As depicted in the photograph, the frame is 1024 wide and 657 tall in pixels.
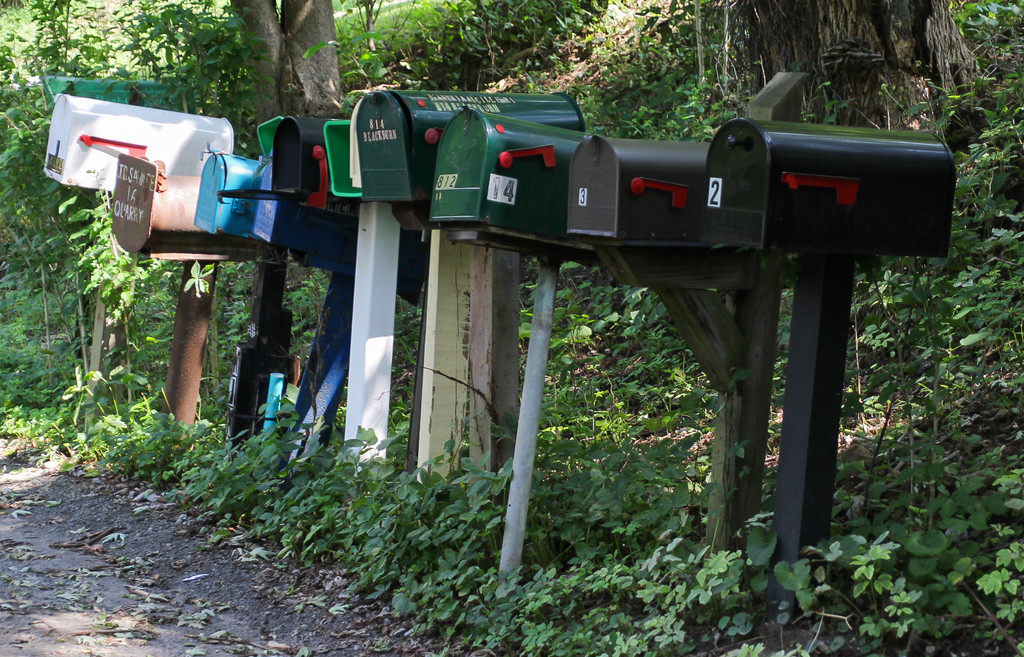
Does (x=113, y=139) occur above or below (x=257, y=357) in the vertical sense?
above

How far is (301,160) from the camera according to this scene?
13.6 ft

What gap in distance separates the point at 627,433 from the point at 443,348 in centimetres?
93

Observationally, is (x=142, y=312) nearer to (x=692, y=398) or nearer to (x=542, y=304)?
(x=542, y=304)

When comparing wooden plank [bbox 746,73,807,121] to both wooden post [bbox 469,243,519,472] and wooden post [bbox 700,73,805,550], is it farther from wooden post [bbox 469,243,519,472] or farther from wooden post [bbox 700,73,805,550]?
wooden post [bbox 469,243,519,472]

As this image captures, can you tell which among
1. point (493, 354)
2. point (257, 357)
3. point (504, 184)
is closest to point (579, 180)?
point (504, 184)

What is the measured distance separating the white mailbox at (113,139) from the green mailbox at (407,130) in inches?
102

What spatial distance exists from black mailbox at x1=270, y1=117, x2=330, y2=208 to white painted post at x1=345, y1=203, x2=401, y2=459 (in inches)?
8.6

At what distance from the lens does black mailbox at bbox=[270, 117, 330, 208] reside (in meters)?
4.14

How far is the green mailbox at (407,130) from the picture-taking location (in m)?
3.67

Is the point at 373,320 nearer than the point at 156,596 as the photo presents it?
No

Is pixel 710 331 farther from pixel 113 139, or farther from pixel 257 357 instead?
pixel 113 139

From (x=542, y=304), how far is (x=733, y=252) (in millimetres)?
741

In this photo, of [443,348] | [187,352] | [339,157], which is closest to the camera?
[443,348]

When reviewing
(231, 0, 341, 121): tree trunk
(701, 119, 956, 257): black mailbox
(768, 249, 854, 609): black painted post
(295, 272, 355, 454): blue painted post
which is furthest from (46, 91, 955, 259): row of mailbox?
(231, 0, 341, 121): tree trunk
